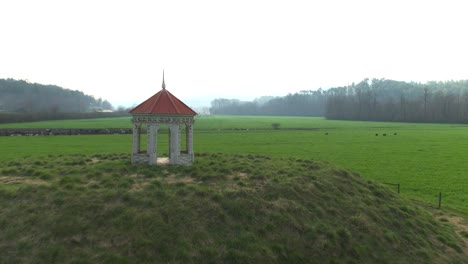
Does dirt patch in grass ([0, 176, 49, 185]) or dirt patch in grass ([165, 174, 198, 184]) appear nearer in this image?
dirt patch in grass ([0, 176, 49, 185])

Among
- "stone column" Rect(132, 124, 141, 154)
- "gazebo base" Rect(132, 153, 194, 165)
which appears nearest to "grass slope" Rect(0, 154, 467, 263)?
"gazebo base" Rect(132, 153, 194, 165)

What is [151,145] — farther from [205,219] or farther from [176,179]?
[205,219]

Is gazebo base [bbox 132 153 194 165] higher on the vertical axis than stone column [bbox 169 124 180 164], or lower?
lower

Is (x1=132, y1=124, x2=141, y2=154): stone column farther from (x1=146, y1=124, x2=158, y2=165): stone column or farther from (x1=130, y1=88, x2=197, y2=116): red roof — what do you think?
(x1=146, y1=124, x2=158, y2=165): stone column

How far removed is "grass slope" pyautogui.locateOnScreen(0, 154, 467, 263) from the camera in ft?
40.3

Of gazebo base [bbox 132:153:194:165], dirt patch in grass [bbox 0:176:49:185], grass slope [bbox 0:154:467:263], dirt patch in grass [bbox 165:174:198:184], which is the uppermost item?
gazebo base [bbox 132:153:194:165]

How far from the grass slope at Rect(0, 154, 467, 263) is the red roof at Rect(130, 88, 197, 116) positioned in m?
3.62

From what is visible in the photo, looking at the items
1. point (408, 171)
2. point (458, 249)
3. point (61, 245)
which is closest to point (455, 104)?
point (408, 171)

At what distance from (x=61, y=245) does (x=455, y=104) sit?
18208 cm

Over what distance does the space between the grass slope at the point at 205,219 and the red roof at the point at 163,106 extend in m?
3.62

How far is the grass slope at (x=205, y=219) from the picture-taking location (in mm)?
12281

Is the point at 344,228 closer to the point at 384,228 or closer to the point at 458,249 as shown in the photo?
the point at 384,228

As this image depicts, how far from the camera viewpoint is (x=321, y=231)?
1416cm

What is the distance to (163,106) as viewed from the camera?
21.0 m
